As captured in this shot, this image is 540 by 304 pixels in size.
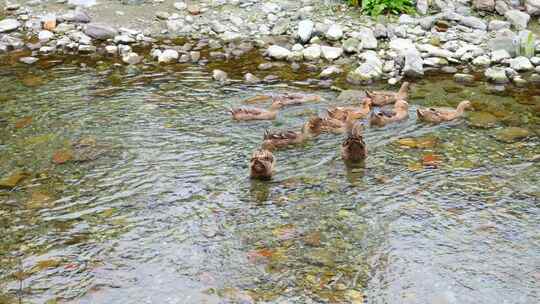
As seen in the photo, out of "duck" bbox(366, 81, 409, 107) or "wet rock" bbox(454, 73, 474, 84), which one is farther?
"wet rock" bbox(454, 73, 474, 84)

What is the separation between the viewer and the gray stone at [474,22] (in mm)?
15211

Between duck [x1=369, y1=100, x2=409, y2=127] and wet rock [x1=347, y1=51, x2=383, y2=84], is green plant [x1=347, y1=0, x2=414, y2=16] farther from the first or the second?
duck [x1=369, y1=100, x2=409, y2=127]

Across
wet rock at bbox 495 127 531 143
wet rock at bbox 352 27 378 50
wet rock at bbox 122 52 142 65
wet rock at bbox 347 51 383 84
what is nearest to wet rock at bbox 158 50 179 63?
wet rock at bbox 122 52 142 65

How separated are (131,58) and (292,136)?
18.6 feet

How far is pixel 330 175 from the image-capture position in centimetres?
936

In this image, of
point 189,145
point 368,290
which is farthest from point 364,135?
point 368,290

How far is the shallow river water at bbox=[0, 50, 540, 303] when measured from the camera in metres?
6.98

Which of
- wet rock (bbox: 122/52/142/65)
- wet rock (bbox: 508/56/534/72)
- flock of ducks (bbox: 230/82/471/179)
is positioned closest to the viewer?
flock of ducks (bbox: 230/82/471/179)

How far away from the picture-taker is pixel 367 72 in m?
13.4

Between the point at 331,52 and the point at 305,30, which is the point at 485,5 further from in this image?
the point at 305,30

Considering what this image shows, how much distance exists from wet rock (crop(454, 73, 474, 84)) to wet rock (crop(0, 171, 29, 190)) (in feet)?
26.6

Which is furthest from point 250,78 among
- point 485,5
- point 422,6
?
point 485,5

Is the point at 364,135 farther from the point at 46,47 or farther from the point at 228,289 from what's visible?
the point at 46,47

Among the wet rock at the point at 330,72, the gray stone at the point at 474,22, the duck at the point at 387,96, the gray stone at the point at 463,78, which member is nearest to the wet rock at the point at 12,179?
the duck at the point at 387,96
